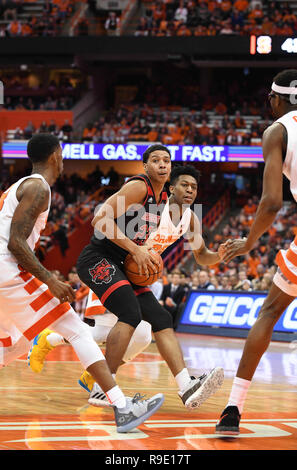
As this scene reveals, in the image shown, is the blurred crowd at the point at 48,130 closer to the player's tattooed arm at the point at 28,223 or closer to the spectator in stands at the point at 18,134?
the spectator in stands at the point at 18,134

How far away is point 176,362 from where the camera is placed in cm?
582

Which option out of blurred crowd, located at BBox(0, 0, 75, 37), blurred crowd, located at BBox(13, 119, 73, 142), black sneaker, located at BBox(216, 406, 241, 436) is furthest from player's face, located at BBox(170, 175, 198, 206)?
blurred crowd, located at BBox(0, 0, 75, 37)

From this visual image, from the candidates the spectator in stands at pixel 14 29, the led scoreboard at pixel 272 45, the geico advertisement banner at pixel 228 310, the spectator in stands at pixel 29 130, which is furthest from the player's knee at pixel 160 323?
the spectator in stands at pixel 14 29

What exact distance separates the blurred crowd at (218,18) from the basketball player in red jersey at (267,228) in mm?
22155

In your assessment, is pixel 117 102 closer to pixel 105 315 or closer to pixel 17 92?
pixel 17 92

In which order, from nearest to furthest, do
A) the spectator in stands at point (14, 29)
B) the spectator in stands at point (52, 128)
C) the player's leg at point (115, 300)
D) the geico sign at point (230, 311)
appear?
the player's leg at point (115, 300) → the geico sign at point (230, 311) → the spectator in stands at point (52, 128) → the spectator in stands at point (14, 29)

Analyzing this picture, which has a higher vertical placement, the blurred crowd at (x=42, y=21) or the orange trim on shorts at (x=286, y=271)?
the blurred crowd at (x=42, y=21)

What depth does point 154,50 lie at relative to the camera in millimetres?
27312

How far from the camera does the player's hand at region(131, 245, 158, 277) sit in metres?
5.67

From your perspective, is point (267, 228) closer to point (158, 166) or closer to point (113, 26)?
point (158, 166)

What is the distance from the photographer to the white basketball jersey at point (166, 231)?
6230mm

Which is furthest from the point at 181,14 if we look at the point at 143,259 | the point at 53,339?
the point at 143,259

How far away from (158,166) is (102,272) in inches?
38.1

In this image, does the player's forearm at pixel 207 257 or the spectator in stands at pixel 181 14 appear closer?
the player's forearm at pixel 207 257
